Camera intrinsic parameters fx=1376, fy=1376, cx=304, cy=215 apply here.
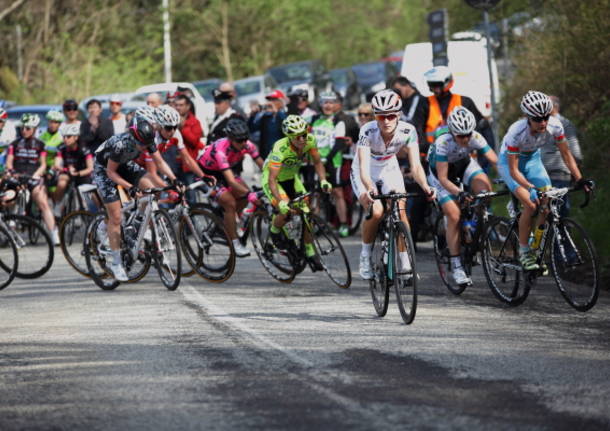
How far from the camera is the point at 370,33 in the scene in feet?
260

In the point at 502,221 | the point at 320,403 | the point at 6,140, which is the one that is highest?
the point at 6,140

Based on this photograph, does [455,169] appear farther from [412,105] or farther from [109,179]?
[109,179]

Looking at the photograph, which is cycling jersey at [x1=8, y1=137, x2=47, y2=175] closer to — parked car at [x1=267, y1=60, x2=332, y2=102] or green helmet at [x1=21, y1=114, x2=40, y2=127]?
green helmet at [x1=21, y1=114, x2=40, y2=127]

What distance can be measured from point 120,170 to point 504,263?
4400mm

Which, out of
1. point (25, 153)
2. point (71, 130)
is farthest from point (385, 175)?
point (25, 153)

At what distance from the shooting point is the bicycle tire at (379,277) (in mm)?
11430

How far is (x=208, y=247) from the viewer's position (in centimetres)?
1445

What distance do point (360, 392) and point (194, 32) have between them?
185 ft

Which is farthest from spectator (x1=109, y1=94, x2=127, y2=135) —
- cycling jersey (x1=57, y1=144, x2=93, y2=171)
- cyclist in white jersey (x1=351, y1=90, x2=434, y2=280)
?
cyclist in white jersey (x1=351, y1=90, x2=434, y2=280)

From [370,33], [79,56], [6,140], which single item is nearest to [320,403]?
[6,140]

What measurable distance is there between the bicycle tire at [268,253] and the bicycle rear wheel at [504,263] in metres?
2.53

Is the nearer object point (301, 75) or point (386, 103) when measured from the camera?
point (386, 103)

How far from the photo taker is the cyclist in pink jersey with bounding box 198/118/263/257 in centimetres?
1498

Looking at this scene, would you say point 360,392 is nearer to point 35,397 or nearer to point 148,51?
point 35,397
